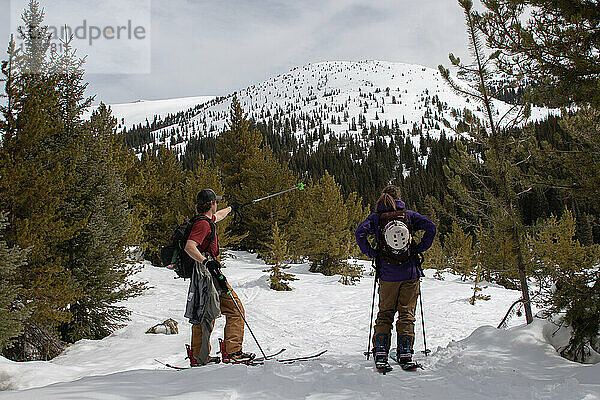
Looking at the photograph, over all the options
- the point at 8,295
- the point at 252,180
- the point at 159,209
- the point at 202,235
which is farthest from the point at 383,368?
the point at 252,180

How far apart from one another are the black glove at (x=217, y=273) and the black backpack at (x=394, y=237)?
211 centimetres

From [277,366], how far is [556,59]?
5094 millimetres

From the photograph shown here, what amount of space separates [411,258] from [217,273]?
2.51 metres

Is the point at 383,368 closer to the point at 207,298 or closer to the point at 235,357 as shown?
the point at 235,357

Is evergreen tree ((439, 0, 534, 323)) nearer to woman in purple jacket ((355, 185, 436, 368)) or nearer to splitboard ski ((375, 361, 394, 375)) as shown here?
woman in purple jacket ((355, 185, 436, 368))

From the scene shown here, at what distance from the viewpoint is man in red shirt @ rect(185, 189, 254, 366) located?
4.68 meters

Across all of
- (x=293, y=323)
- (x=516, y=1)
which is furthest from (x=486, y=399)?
(x=293, y=323)

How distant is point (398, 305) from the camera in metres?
4.78

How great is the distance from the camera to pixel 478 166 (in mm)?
6492

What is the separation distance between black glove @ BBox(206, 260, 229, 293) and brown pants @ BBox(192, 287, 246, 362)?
0.14 m

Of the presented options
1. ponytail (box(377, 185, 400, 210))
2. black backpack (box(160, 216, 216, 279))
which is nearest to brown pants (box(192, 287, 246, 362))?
black backpack (box(160, 216, 216, 279))

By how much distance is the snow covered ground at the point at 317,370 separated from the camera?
132 inches

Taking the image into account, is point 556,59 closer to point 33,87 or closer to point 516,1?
point 516,1

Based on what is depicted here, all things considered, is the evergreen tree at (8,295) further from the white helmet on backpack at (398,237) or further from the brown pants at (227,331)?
the white helmet on backpack at (398,237)
